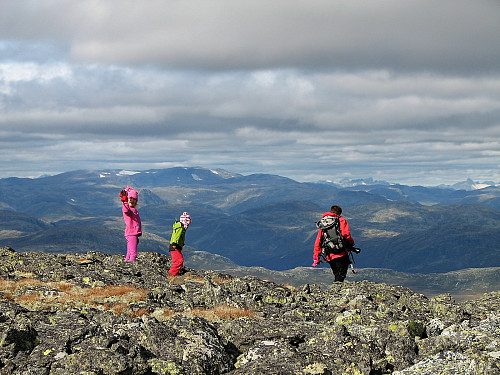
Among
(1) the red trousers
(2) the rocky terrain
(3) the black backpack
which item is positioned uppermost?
(3) the black backpack

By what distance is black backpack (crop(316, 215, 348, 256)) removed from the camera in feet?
71.2

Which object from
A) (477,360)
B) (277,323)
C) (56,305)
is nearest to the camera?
(477,360)

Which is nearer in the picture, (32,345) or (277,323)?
(32,345)

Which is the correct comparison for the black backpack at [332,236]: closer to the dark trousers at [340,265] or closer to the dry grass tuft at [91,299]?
the dark trousers at [340,265]

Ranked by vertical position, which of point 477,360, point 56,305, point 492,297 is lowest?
point 492,297

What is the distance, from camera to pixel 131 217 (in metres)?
27.6

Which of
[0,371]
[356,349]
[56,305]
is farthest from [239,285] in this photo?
[0,371]

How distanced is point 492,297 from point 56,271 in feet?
73.3

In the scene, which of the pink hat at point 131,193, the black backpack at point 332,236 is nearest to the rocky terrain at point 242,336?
the black backpack at point 332,236

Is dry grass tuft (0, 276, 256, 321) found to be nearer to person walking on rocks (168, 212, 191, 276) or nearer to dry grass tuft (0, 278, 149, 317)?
dry grass tuft (0, 278, 149, 317)

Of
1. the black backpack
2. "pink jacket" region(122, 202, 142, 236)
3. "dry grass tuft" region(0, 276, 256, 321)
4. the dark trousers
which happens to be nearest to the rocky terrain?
"dry grass tuft" region(0, 276, 256, 321)

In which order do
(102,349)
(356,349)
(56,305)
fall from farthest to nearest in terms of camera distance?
(56,305)
(356,349)
(102,349)

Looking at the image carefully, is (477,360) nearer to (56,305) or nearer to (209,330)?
(209,330)

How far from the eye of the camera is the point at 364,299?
17.1 m
